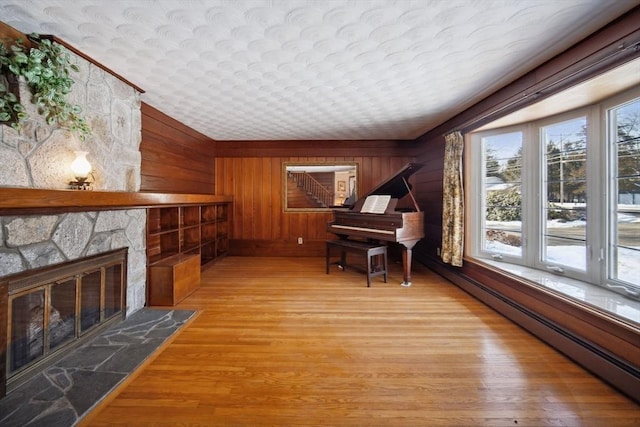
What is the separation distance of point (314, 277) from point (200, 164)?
2.80 metres

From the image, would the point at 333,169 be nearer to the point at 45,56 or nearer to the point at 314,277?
the point at 314,277

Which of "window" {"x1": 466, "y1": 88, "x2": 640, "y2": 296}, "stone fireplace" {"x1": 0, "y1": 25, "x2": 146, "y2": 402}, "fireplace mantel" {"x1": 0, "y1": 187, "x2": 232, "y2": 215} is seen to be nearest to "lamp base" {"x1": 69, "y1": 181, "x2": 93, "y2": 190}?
"stone fireplace" {"x1": 0, "y1": 25, "x2": 146, "y2": 402}

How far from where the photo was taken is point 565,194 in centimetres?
239

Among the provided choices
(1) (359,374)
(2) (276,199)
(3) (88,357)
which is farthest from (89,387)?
(2) (276,199)

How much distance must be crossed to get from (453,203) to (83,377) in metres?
3.85

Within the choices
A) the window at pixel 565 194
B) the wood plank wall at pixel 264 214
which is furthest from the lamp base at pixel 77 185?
the window at pixel 565 194

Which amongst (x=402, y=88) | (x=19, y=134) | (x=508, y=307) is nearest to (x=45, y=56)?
(x=19, y=134)

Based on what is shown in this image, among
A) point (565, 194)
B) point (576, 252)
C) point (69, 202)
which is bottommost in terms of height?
point (576, 252)

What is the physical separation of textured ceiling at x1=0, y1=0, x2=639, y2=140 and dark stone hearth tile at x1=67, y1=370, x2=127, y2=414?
2307 mm

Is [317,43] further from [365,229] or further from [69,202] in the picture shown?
[365,229]

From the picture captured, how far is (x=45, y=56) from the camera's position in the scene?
5.49 feet

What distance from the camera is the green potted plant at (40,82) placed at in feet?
5.02

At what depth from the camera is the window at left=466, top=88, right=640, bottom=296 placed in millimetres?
1938

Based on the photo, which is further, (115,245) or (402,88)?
(402,88)
